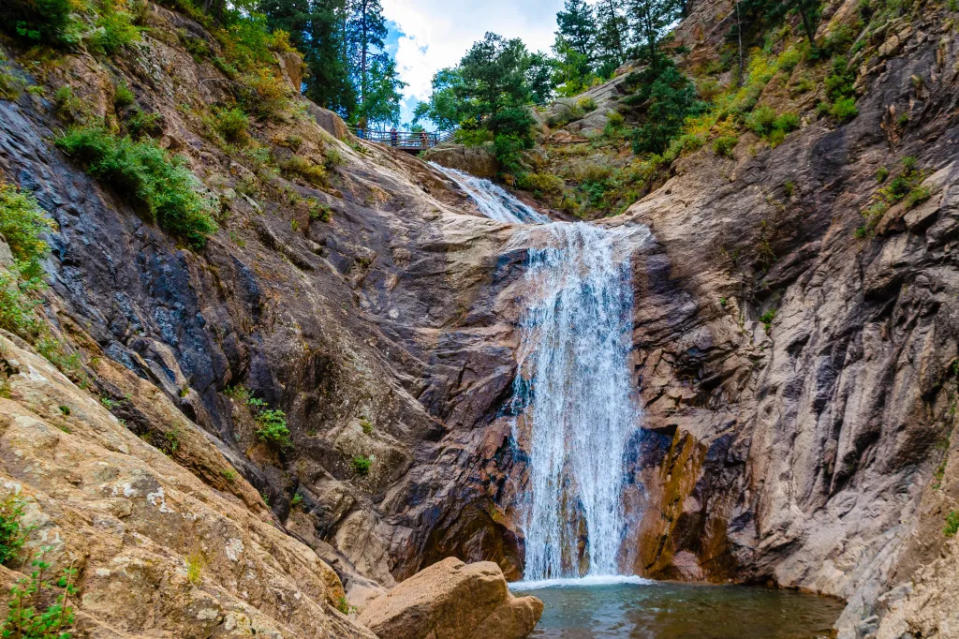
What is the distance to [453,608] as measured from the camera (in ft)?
27.4

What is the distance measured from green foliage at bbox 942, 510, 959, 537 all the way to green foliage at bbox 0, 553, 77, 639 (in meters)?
7.75

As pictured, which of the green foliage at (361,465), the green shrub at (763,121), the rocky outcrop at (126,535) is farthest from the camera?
the green shrub at (763,121)

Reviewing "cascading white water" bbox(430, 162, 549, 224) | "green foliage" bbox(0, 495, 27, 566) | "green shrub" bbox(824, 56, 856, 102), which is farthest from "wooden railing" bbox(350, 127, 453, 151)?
"green foliage" bbox(0, 495, 27, 566)

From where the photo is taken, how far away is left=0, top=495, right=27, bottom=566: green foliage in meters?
2.74

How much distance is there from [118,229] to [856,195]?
1816 centimetres

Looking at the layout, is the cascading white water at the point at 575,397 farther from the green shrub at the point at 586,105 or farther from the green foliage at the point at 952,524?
the green shrub at the point at 586,105

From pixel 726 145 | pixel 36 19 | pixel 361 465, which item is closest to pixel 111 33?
pixel 36 19

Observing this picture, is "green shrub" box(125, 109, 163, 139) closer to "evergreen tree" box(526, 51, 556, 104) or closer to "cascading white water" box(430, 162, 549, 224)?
"cascading white water" box(430, 162, 549, 224)

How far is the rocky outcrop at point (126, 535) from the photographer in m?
3.04

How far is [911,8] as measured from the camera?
1739 centimetres

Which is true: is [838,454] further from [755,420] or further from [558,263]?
[558,263]

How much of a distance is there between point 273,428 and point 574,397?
Answer: 29.7ft

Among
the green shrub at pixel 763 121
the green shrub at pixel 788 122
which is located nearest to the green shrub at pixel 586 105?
the green shrub at pixel 763 121

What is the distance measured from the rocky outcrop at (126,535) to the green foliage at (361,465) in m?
8.77
